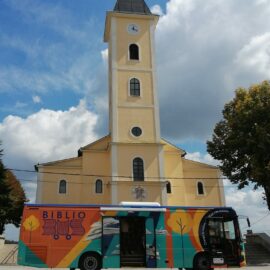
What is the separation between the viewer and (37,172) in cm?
3309

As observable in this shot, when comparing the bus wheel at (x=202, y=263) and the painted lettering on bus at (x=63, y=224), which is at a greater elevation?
the painted lettering on bus at (x=63, y=224)

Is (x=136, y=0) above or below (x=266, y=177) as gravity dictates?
above

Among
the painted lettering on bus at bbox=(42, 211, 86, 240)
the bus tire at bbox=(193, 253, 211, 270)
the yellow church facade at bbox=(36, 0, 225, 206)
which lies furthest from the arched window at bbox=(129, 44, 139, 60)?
the bus tire at bbox=(193, 253, 211, 270)

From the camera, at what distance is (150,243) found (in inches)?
628

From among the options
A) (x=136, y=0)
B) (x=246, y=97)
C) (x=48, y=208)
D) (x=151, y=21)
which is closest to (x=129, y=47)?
(x=151, y=21)

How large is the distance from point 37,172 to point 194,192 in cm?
1360

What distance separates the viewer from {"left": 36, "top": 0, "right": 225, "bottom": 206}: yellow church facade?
103 ft

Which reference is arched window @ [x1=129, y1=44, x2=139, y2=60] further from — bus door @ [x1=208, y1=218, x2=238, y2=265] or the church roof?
bus door @ [x1=208, y1=218, x2=238, y2=265]

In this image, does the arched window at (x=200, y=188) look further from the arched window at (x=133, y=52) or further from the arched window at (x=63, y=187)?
the arched window at (x=133, y=52)

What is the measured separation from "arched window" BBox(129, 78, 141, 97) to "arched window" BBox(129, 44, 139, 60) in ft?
7.61

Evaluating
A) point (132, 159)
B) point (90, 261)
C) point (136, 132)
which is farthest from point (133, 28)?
point (90, 261)

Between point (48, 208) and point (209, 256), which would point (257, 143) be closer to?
point (209, 256)

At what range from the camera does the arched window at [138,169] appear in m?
31.5

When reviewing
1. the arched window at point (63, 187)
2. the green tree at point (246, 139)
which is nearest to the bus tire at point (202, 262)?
the green tree at point (246, 139)
